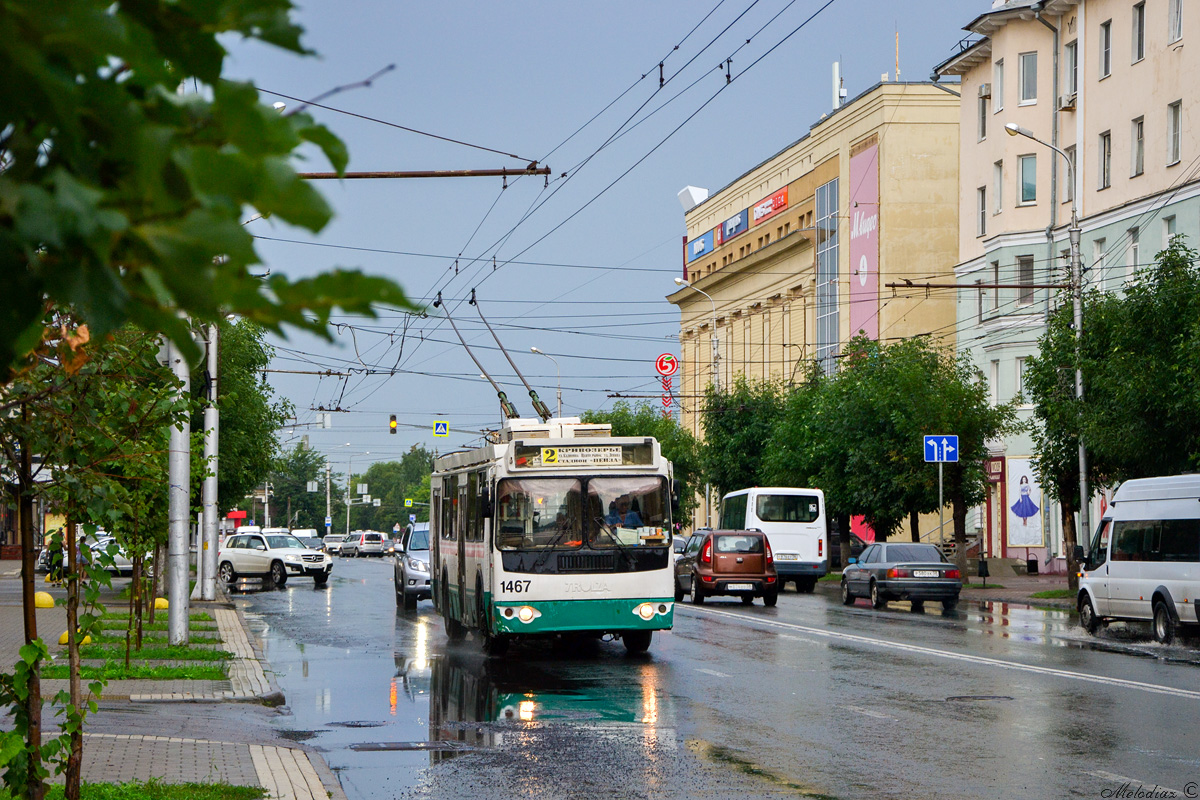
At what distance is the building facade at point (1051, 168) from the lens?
138ft

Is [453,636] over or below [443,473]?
below

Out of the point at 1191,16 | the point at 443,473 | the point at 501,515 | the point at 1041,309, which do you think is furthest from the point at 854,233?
the point at 501,515

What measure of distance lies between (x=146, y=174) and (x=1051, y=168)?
51568 millimetres

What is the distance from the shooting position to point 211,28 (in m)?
1.94

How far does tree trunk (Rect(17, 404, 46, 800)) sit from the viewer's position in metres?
6.56

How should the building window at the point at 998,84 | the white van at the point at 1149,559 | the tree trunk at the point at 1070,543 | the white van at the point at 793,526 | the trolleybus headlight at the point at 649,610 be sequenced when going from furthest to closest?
the building window at the point at 998,84 < the white van at the point at 793,526 < the tree trunk at the point at 1070,543 < the white van at the point at 1149,559 < the trolleybus headlight at the point at 649,610

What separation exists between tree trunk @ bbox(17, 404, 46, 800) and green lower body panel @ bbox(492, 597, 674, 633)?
1084cm

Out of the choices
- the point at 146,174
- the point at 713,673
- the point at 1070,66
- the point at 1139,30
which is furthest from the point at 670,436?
the point at 146,174

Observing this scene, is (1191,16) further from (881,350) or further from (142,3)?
(142,3)

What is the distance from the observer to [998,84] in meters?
52.8

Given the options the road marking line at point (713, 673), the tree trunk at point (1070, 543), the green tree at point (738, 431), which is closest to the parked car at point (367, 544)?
the green tree at point (738, 431)

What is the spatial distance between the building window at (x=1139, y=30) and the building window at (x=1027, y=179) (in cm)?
782

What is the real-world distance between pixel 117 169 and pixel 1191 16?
43497 mm

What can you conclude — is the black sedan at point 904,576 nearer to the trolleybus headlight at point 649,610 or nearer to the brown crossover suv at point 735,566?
the brown crossover suv at point 735,566
